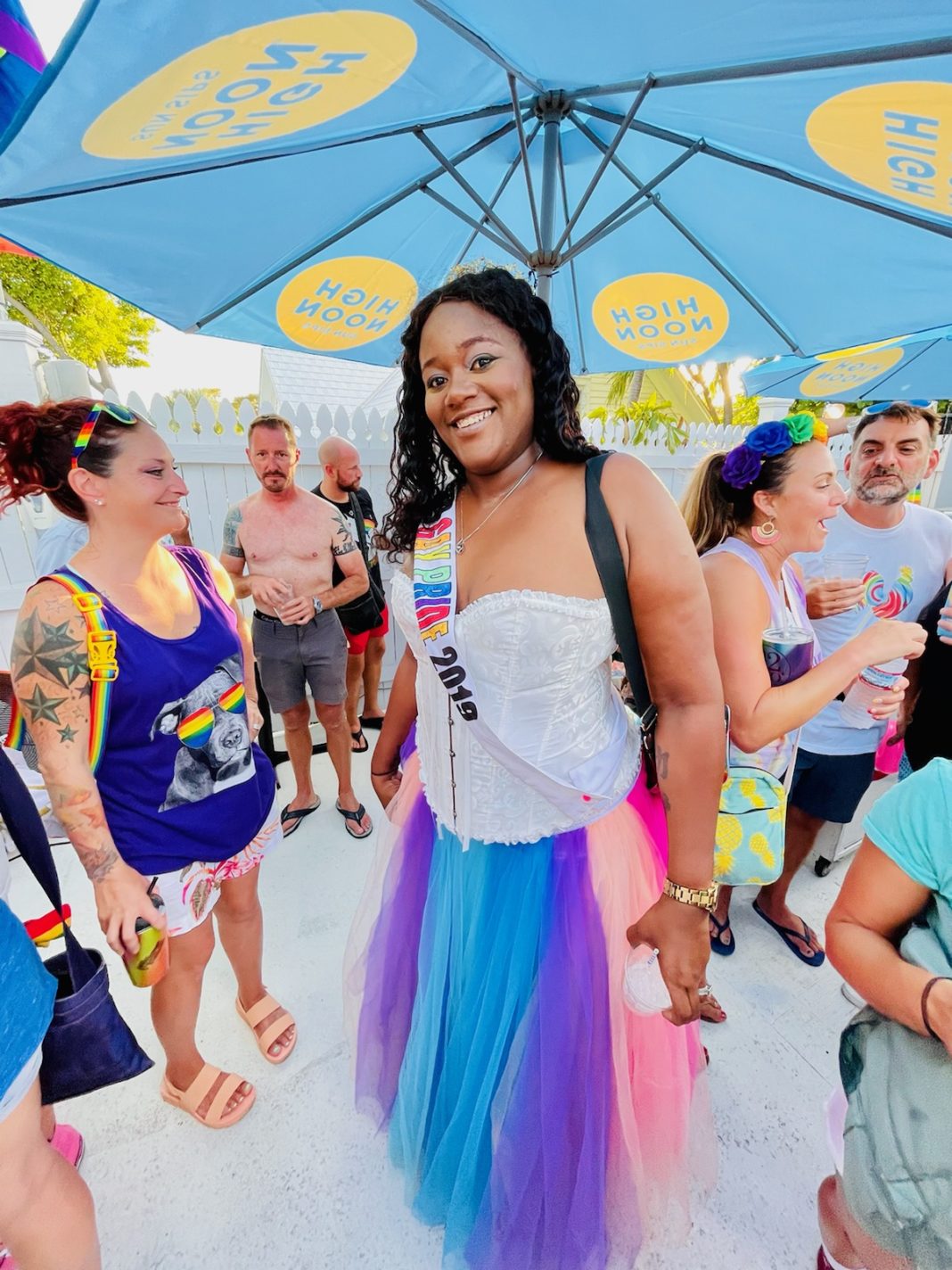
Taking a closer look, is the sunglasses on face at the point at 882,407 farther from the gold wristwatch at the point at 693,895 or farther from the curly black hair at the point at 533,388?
the gold wristwatch at the point at 693,895

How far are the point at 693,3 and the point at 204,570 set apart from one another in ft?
5.95

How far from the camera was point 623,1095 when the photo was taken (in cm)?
128

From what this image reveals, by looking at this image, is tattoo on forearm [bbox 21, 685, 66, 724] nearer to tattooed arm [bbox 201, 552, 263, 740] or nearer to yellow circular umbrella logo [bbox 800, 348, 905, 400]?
tattooed arm [bbox 201, 552, 263, 740]

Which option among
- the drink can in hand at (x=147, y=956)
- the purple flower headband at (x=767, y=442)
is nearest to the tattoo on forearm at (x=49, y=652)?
the drink can in hand at (x=147, y=956)

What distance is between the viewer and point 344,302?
296 cm

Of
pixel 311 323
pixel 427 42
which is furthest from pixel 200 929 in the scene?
pixel 311 323

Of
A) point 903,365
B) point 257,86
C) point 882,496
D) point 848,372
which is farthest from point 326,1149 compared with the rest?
point 903,365

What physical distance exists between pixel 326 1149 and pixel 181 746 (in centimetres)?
131

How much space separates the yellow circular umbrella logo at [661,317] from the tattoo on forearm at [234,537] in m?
2.50

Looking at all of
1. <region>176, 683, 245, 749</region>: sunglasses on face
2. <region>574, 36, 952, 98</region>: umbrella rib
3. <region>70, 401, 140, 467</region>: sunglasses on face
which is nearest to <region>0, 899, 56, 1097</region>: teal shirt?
<region>176, 683, 245, 749</region>: sunglasses on face

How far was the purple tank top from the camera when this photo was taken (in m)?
1.38

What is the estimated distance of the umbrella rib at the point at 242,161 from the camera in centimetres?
173

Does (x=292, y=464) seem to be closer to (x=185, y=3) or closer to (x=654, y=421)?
(x=185, y=3)

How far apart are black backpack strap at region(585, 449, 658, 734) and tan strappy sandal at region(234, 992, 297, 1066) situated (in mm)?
1874
